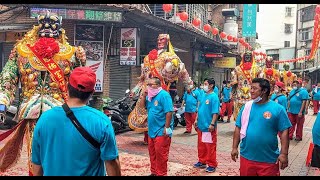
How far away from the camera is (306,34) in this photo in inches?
1533

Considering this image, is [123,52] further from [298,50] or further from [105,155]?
[298,50]

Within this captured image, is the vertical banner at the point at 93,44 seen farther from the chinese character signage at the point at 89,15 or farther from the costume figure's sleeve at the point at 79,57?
the costume figure's sleeve at the point at 79,57

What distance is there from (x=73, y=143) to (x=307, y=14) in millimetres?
40337

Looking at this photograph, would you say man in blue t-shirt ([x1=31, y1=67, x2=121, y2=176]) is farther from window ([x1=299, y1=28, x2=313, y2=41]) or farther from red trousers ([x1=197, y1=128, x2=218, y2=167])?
window ([x1=299, y1=28, x2=313, y2=41])

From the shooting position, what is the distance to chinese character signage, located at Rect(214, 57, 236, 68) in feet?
67.2

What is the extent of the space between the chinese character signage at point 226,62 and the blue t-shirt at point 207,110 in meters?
14.2

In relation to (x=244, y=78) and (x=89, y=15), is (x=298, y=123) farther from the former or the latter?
(x=89, y=15)

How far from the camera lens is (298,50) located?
39.5 m

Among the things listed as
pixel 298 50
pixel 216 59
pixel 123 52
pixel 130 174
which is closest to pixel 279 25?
pixel 298 50

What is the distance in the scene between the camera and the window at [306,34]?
3825cm

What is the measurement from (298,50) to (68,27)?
32584 millimetres

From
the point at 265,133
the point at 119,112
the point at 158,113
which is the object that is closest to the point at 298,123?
the point at 119,112

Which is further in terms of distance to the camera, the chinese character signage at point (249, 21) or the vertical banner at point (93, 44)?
the chinese character signage at point (249, 21)

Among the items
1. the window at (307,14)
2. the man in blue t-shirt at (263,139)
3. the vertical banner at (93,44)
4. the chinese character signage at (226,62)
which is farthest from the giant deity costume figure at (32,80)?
the window at (307,14)
